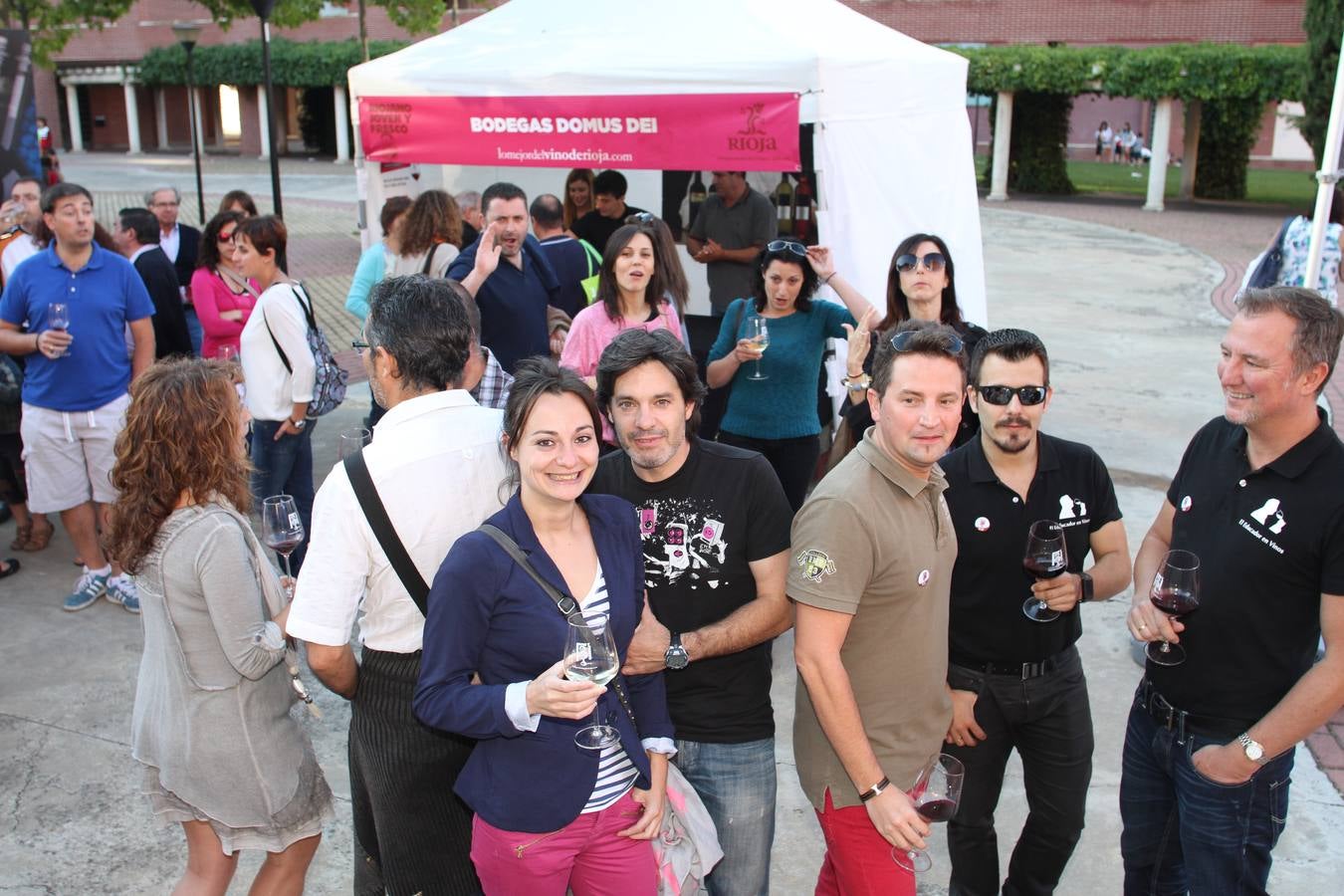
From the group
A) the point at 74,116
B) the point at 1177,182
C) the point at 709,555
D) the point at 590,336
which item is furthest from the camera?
the point at 74,116

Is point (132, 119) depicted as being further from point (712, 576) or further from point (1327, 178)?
point (712, 576)

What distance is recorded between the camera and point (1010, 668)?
A: 3111 millimetres

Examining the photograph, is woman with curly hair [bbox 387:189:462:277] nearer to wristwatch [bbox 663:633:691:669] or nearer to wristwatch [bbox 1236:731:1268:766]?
wristwatch [bbox 663:633:691:669]

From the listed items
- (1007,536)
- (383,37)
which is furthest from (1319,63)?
(383,37)

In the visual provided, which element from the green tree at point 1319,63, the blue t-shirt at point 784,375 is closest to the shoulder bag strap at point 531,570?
the blue t-shirt at point 784,375

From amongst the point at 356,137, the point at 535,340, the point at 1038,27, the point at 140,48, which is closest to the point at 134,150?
the point at 140,48

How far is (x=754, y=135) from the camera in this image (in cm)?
623

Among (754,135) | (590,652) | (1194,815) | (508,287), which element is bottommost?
(1194,815)

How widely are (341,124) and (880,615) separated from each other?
39233 mm

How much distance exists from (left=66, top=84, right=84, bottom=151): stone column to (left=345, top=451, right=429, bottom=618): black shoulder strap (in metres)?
52.4

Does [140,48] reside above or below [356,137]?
above

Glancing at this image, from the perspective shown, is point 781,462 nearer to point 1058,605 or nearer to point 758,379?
point 758,379

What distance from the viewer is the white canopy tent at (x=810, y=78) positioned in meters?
6.35

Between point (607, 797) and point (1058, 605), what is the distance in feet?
4.37
